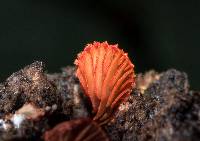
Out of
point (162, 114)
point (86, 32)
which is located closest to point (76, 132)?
point (162, 114)

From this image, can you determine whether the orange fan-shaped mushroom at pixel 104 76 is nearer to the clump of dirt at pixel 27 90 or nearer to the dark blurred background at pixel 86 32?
the clump of dirt at pixel 27 90

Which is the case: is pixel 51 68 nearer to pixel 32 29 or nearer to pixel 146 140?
pixel 32 29

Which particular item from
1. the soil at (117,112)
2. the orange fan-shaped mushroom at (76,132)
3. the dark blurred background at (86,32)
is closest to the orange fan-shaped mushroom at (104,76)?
the soil at (117,112)

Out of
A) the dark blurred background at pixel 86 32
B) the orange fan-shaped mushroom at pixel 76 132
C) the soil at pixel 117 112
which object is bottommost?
the orange fan-shaped mushroom at pixel 76 132

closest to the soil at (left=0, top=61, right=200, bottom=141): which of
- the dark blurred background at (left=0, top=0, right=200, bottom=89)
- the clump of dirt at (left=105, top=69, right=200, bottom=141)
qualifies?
the clump of dirt at (left=105, top=69, right=200, bottom=141)

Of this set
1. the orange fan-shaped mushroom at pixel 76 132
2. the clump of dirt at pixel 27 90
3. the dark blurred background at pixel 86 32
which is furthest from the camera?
the dark blurred background at pixel 86 32

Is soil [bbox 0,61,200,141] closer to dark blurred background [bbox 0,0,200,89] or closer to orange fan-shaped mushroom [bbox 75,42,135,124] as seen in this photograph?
orange fan-shaped mushroom [bbox 75,42,135,124]
